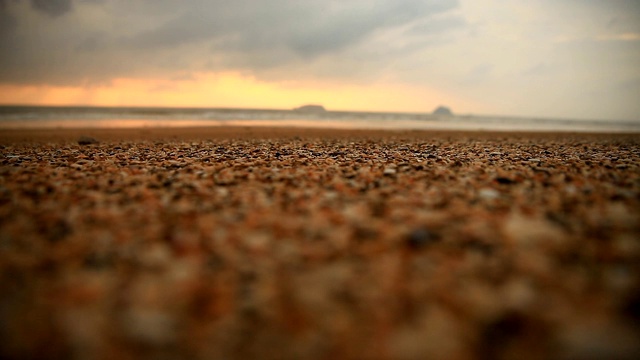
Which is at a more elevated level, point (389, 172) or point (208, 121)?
point (208, 121)

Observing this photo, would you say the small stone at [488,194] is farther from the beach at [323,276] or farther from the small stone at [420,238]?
the small stone at [420,238]

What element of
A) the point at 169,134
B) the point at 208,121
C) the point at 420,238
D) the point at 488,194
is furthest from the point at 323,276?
the point at 208,121

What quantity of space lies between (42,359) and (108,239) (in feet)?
3.46

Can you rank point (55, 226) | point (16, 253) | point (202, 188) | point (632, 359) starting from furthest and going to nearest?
point (202, 188)
point (55, 226)
point (16, 253)
point (632, 359)

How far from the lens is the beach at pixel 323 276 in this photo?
1313mm

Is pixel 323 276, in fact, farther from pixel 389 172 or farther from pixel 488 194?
pixel 389 172

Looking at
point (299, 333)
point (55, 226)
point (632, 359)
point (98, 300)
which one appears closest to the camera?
point (632, 359)

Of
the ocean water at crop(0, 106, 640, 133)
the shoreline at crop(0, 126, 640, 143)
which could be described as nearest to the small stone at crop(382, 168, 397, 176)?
the shoreline at crop(0, 126, 640, 143)

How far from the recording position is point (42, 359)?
1263 millimetres

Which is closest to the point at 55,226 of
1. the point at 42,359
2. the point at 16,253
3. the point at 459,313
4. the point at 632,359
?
the point at 16,253

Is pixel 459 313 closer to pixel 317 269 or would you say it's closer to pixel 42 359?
pixel 317 269

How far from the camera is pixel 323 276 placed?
5.67 ft

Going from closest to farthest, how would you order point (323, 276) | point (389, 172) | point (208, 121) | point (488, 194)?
point (323, 276) → point (488, 194) → point (389, 172) → point (208, 121)

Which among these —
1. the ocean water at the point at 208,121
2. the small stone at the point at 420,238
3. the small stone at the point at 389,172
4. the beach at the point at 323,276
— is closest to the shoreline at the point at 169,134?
the ocean water at the point at 208,121
